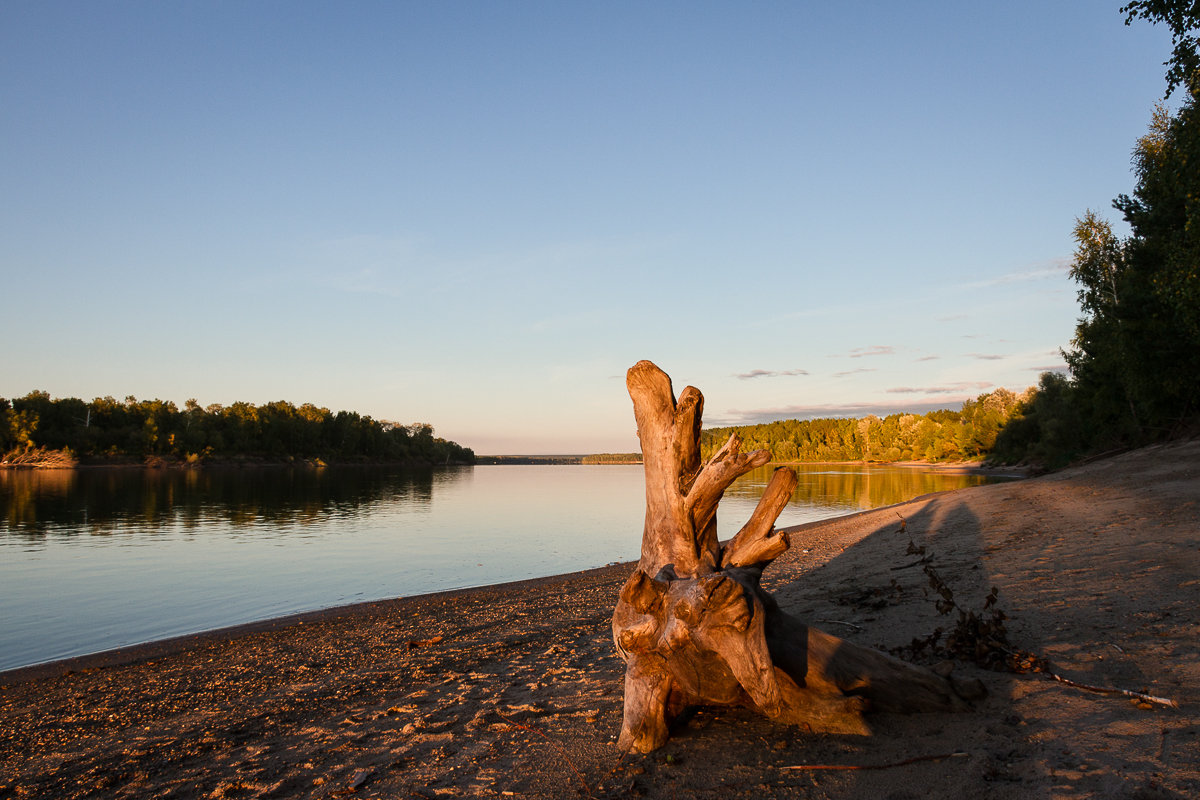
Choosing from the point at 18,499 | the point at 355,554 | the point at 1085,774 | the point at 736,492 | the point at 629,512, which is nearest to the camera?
the point at 1085,774

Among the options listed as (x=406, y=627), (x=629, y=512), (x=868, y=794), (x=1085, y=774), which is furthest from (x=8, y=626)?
(x=629, y=512)

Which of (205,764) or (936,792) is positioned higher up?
(936,792)

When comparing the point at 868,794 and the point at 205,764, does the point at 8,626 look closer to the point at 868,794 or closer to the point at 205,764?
the point at 205,764

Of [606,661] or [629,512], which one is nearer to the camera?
[606,661]

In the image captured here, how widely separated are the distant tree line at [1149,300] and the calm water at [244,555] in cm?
1211

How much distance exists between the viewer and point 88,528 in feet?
86.3

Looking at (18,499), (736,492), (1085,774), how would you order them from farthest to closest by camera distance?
(736,492)
(18,499)
(1085,774)

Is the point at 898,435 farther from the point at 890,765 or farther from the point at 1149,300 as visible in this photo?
the point at 890,765

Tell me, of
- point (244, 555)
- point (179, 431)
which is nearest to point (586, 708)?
point (244, 555)

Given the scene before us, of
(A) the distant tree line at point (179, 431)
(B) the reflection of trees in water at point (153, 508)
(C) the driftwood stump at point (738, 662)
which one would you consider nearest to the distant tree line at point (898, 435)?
(B) the reflection of trees in water at point (153, 508)

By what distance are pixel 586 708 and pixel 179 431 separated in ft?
412

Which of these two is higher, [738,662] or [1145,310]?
[1145,310]

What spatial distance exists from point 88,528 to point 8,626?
1744cm

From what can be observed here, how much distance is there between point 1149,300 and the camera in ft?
75.4
